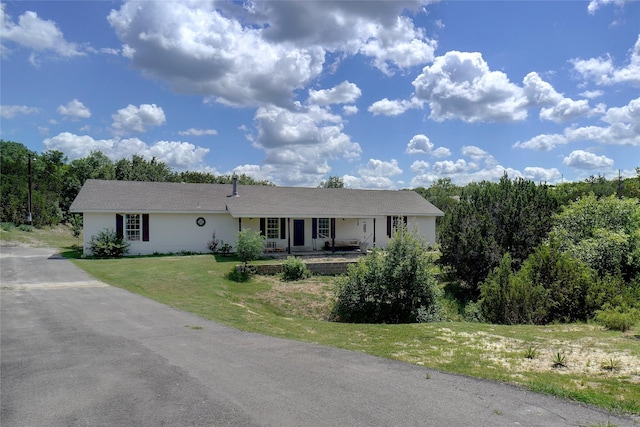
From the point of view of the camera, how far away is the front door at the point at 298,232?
24828mm

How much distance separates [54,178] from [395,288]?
39.9 m

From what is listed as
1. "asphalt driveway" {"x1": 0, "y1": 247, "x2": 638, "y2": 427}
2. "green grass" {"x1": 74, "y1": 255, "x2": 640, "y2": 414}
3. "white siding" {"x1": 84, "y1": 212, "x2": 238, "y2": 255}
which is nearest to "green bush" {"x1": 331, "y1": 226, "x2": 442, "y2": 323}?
"green grass" {"x1": 74, "y1": 255, "x2": 640, "y2": 414}

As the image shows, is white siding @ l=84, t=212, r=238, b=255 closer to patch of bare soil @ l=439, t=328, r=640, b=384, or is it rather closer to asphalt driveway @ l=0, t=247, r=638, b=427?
asphalt driveway @ l=0, t=247, r=638, b=427

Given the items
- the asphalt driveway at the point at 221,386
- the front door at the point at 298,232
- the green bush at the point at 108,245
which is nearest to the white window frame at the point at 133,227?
the green bush at the point at 108,245

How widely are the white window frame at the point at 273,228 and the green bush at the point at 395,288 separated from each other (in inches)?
469

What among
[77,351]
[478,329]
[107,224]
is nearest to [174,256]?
[107,224]

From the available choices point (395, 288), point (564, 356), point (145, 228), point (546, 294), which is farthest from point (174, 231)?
point (564, 356)

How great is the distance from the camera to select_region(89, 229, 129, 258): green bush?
2119 cm

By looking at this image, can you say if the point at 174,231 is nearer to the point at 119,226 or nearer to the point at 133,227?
the point at 133,227

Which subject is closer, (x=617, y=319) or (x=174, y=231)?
(x=617, y=319)

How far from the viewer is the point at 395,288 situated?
40.3 ft

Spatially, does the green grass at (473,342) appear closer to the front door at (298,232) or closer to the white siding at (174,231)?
the white siding at (174,231)

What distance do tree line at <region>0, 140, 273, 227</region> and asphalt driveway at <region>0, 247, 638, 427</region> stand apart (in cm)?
3022

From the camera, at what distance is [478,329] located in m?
8.79
